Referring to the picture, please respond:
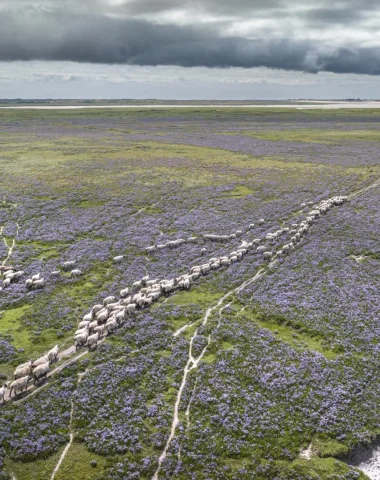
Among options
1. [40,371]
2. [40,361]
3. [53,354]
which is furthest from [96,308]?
[40,371]

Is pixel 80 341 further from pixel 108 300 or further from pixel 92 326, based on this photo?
pixel 108 300

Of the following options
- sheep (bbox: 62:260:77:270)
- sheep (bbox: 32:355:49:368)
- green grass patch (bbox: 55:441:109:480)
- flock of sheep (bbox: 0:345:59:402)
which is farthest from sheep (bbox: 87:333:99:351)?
sheep (bbox: 62:260:77:270)

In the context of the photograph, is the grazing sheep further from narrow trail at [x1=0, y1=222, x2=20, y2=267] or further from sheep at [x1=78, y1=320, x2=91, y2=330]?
narrow trail at [x1=0, y1=222, x2=20, y2=267]

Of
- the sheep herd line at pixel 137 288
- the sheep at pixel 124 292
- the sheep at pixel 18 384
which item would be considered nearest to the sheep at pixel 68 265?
the sheep herd line at pixel 137 288

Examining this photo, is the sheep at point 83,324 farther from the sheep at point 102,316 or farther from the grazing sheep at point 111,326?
the grazing sheep at point 111,326

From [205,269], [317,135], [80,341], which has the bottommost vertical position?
[80,341]

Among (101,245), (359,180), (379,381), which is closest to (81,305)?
A: (101,245)
